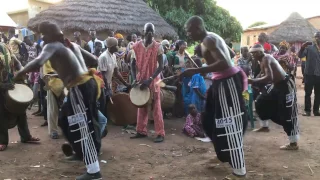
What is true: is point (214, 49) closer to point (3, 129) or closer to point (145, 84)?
point (145, 84)

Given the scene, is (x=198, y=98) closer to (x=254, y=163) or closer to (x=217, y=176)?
(x=254, y=163)

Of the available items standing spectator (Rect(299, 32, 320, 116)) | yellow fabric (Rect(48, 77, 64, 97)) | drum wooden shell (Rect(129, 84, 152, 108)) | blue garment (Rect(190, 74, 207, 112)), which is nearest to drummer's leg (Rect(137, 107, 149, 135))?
drum wooden shell (Rect(129, 84, 152, 108))

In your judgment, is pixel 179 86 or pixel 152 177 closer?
pixel 152 177

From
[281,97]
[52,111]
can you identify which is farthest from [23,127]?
[281,97]

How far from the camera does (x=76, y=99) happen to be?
412 centimetres

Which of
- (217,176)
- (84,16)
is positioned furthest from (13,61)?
(84,16)

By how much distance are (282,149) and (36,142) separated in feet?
13.0

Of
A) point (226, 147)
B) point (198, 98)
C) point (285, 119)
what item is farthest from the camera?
point (198, 98)

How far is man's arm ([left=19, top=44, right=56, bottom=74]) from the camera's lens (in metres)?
3.78

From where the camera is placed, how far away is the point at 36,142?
599 centimetres

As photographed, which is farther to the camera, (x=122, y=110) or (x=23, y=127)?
(x=122, y=110)

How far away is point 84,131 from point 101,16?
1099 cm

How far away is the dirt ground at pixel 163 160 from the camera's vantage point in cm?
455

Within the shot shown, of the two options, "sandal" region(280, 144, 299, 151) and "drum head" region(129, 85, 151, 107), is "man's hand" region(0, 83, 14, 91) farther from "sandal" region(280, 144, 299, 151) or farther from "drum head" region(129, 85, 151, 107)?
"sandal" region(280, 144, 299, 151)
